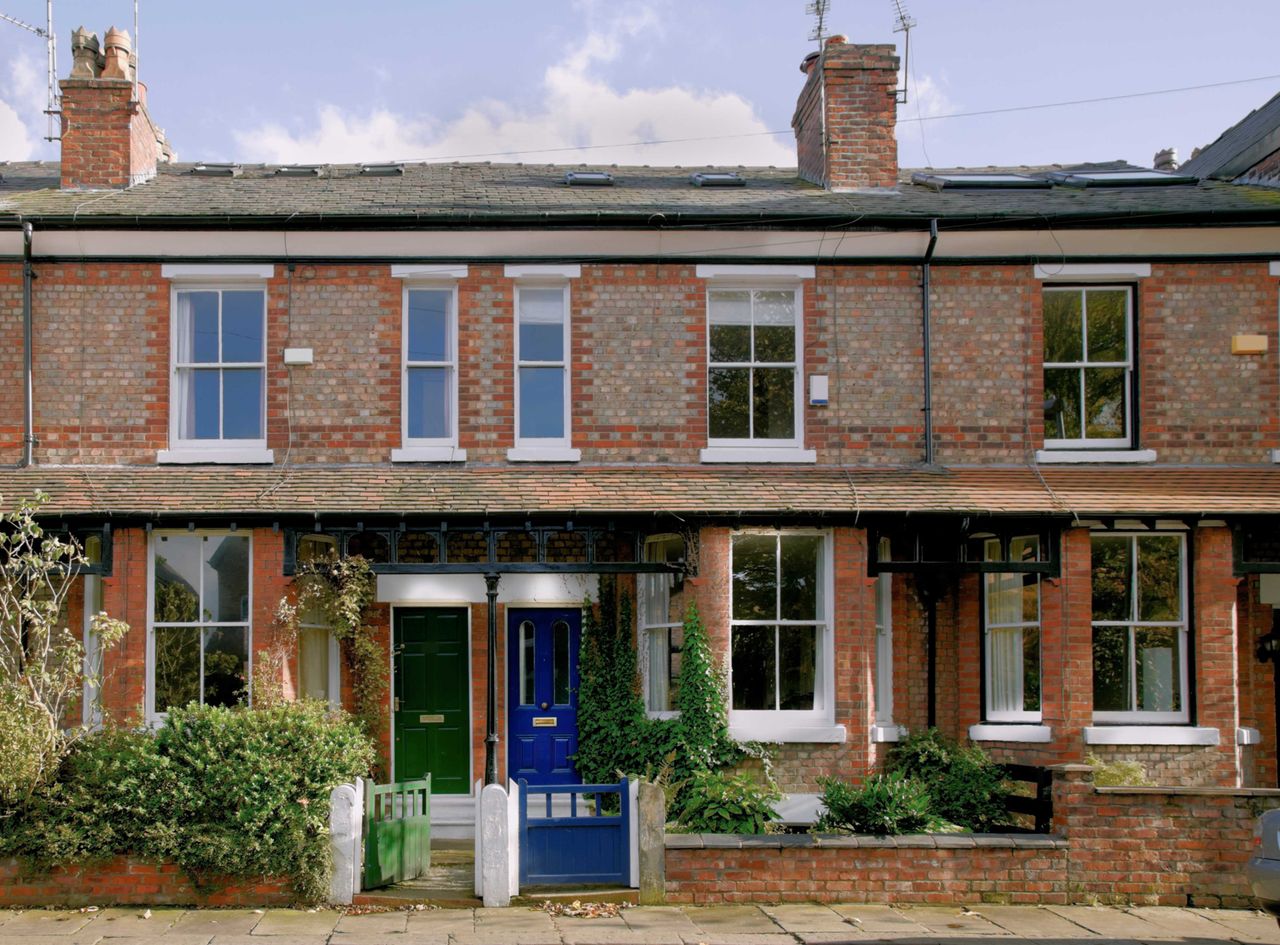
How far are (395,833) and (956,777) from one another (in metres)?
5.32

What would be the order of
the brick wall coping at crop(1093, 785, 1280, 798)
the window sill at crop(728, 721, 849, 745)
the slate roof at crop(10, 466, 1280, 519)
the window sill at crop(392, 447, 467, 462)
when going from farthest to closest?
the window sill at crop(392, 447, 467, 462), the window sill at crop(728, 721, 849, 745), the slate roof at crop(10, 466, 1280, 519), the brick wall coping at crop(1093, 785, 1280, 798)

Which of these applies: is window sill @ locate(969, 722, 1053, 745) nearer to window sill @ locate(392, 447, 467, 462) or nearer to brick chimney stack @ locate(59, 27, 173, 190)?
window sill @ locate(392, 447, 467, 462)

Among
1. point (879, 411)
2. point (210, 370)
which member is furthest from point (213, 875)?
point (879, 411)

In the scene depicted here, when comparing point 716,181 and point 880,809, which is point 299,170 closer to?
point 716,181

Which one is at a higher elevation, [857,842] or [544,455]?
[544,455]

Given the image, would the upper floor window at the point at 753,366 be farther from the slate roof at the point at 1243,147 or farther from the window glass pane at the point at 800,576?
the slate roof at the point at 1243,147

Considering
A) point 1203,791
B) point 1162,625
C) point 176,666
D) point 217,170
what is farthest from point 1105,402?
point 217,170

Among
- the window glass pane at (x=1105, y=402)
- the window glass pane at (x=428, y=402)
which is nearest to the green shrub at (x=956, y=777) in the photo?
the window glass pane at (x=1105, y=402)

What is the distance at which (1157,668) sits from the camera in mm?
14500

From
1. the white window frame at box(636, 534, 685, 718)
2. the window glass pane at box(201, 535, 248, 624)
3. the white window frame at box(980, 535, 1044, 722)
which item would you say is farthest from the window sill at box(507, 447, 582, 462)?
the white window frame at box(980, 535, 1044, 722)

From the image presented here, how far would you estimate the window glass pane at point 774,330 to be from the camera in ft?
50.0

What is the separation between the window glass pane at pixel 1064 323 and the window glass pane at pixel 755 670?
445cm

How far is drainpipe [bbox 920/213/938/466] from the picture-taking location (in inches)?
585

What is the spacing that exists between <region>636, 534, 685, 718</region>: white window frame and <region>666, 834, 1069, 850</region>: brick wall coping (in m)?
2.87
